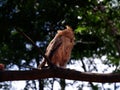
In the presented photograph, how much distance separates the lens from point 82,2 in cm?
1204

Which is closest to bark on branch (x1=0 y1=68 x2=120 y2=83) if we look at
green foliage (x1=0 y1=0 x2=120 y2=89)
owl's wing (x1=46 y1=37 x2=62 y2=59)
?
owl's wing (x1=46 y1=37 x2=62 y2=59)

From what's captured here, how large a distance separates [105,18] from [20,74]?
709cm

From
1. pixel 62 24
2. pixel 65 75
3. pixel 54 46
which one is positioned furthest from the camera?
pixel 62 24

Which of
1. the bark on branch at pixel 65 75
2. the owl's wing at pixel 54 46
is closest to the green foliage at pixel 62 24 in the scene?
the owl's wing at pixel 54 46

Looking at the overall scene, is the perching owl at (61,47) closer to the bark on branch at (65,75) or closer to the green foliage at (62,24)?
the bark on branch at (65,75)

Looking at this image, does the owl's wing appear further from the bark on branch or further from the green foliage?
the green foliage

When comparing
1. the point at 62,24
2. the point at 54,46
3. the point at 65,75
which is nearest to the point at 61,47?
the point at 54,46

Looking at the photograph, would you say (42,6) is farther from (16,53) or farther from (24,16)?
(16,53)

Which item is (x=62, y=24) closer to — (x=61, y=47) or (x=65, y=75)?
(x=61, y=47)

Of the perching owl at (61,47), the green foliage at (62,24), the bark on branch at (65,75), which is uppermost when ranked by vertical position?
the green foliage at (62,24)

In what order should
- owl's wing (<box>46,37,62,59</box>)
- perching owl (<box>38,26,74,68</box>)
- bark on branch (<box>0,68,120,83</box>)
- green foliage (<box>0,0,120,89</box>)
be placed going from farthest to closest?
1. green foliage (<box>0,0,120,89</box>)
2. perching owl (<box>38,26,74,68</box>)
3. owl's wing (<box>46,37,62,59</box>)
4. bark on branch (<box>0,68,120,83</box>)

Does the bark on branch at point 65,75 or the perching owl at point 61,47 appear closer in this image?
the bark on branch at point 65,75

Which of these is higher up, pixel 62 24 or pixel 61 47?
pixel 62 24

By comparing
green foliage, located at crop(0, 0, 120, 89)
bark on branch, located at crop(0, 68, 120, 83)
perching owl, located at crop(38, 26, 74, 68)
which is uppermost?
green foliage, located at crop(0, 0, 120, 89)
